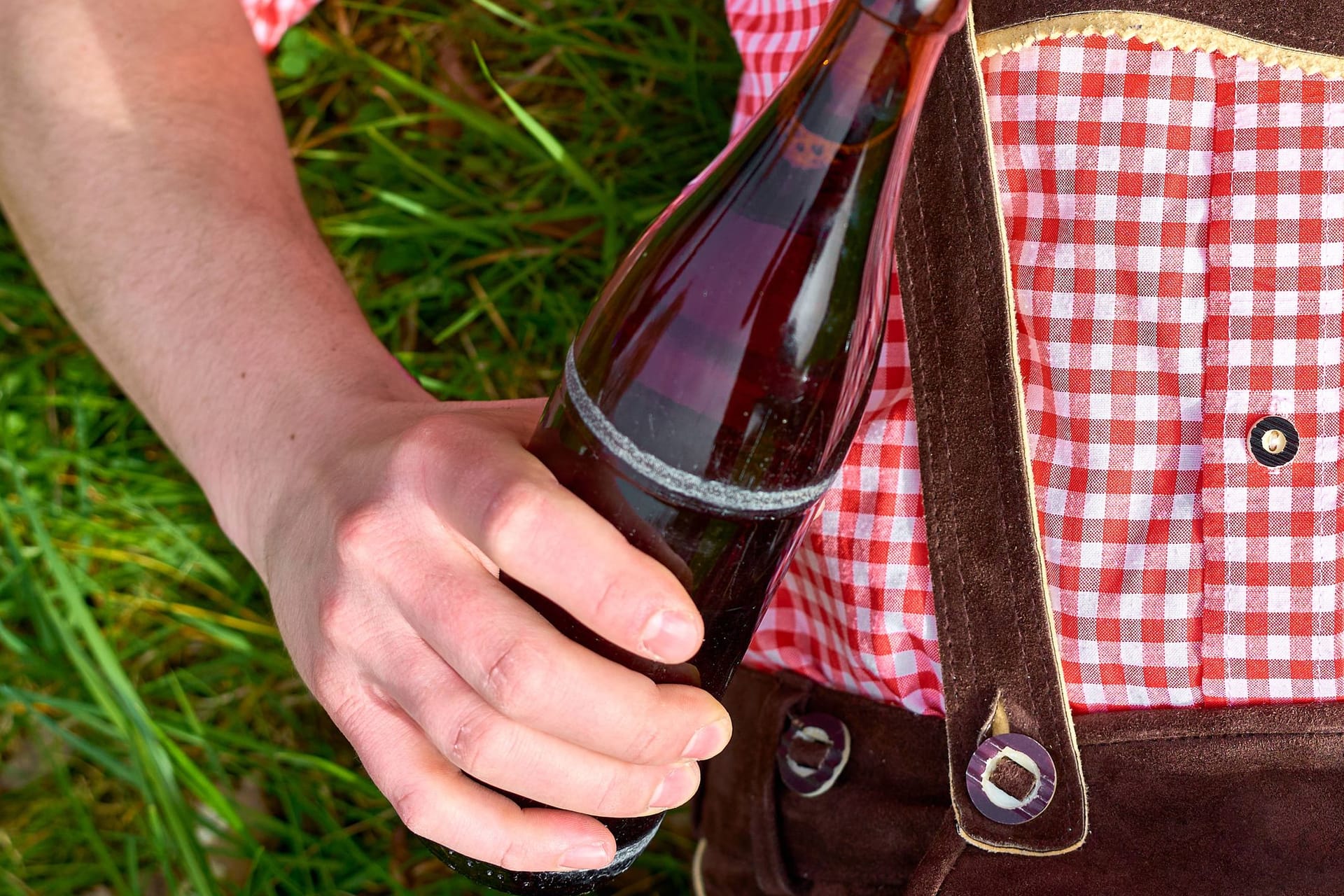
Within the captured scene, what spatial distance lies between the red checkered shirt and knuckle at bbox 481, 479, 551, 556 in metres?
0.43

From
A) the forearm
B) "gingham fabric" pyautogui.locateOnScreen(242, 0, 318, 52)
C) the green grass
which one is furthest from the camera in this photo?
the green grass

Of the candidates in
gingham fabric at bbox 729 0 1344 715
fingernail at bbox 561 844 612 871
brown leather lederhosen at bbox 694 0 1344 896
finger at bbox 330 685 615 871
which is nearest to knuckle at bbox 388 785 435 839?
finger at bbox 330 685 615 871

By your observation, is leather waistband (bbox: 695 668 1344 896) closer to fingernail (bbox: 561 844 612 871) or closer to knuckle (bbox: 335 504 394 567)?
fingernail (bbox: 561 844 612 871)

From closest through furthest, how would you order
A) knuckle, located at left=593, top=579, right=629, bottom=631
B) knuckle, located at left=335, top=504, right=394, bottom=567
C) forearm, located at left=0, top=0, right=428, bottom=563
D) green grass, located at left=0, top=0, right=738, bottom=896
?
1. knuckle, located at left=593, top=579, right=629, bottom=631
2. knuckle, located at left=335, top=504, right=394, bottom=567
3. forearm, located at left=0, top=0, right=428, bottom=563
4. green grass, located at left=0, top=0, right=738, bottom=896

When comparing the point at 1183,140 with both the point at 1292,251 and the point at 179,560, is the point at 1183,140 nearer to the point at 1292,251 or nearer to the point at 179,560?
the point at 1292,251

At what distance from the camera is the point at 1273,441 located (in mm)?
762

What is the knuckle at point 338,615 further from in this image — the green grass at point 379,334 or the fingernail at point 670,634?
the green grass at point 379,334

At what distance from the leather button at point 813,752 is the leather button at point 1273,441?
0.44m

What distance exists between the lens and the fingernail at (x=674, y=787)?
72 cm

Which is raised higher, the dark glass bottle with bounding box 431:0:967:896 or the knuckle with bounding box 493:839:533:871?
the dark glass bottle with bounding box 431:0:967:896

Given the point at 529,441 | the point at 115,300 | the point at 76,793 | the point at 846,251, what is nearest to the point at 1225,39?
the point at 846,251

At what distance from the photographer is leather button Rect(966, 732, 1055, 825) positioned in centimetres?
82

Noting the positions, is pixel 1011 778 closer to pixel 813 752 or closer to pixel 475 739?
pixel 813 752

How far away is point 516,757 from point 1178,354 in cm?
57
